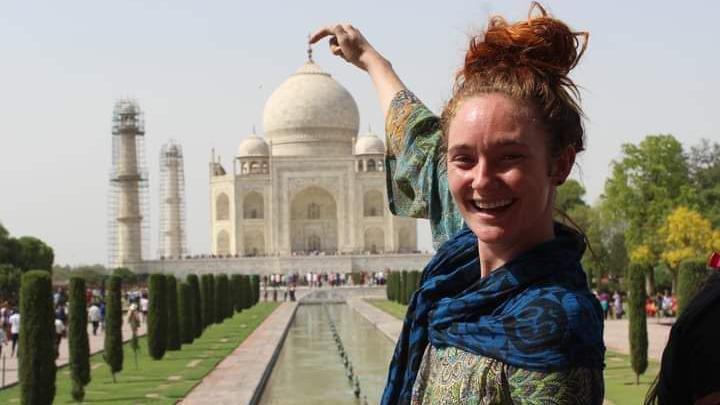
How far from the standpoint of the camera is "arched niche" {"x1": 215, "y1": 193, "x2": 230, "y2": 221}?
143 ft

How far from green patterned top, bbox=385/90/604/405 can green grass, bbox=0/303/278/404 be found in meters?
6.87

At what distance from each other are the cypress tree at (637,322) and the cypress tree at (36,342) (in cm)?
479

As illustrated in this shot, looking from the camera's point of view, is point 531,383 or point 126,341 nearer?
point 531,383

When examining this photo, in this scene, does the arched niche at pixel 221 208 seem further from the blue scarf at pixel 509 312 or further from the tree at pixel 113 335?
the blue scarf at pixel 509 312

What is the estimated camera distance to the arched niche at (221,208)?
143 ft

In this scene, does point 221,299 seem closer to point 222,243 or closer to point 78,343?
point 78,343

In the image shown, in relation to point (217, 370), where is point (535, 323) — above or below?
above

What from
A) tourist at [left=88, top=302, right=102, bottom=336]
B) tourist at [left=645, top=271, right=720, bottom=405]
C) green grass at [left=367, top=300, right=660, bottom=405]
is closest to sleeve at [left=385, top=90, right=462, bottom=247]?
tourist at [left=645, top=271, right=720, bottom=405]

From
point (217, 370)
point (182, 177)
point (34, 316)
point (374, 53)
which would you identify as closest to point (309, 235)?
point (182, 177)

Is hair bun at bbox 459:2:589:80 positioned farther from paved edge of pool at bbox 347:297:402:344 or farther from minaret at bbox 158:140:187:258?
minaret at bbox 158:140:187:258

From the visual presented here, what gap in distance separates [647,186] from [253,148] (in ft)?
78.1

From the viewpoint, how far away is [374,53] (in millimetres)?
1892

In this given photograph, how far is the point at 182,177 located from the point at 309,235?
6.84m

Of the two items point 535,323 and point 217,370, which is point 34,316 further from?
point 535,323
